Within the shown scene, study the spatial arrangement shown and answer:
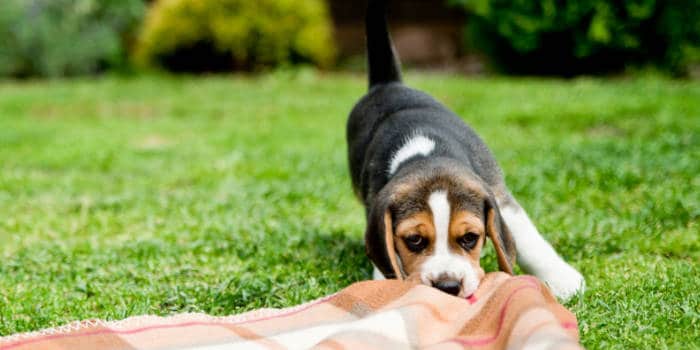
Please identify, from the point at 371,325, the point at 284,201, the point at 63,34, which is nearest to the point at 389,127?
the point at 371,325

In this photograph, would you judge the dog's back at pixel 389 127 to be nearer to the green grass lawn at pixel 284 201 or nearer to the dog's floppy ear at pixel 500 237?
the dog's floppy ear at pixel 500 237

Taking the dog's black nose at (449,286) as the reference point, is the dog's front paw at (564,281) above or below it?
below

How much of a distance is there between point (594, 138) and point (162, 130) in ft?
18.6

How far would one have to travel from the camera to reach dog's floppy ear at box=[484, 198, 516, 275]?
4102 millimetres

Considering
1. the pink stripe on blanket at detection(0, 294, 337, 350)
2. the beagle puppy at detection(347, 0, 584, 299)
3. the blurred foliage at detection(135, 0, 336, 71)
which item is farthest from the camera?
the blurred foliage at detection(135, 0, 336, 71)

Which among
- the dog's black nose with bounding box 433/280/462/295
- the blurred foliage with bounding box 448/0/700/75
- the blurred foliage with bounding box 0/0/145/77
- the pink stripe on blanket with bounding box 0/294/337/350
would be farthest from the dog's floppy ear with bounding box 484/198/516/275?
the blurred foliage with bounding box 0/0/145/77

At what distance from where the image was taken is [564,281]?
4414 millimetres

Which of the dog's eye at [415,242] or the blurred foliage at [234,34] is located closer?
the dog's eye at [415,242]

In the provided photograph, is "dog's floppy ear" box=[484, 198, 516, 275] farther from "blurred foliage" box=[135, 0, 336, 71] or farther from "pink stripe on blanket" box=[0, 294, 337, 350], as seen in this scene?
"blurred foliage" box=[135, 0, 336, 71]

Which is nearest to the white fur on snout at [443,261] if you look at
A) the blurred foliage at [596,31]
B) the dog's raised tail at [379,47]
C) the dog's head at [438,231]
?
the dog's head at [438,231]

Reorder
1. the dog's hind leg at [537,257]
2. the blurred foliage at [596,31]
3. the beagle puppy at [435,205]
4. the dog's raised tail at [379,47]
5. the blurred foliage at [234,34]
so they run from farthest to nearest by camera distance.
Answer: the blurred foliage at [234,34] < the blurred foliage at [596,31] < the dog's raised tail at [379,47] < the dog's hind leg at [537,257] < the beagle puppy at [435,205]

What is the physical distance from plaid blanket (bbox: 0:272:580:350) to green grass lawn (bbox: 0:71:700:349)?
43 cm

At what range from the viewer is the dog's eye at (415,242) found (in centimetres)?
403

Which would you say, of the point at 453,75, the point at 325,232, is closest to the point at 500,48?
the point at 453,75
